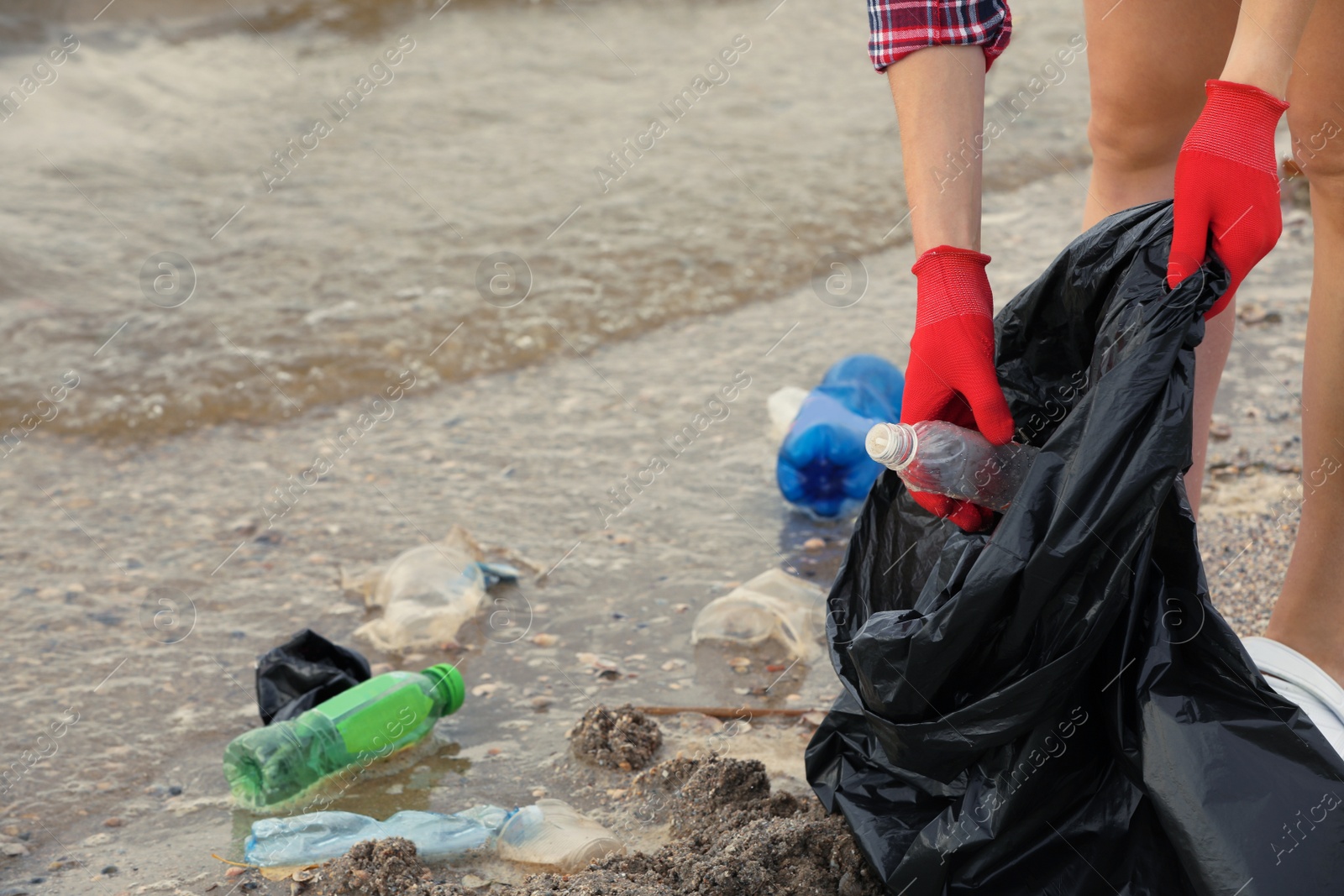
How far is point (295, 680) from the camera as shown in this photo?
6.66 ft

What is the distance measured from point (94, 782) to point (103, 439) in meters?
1.72

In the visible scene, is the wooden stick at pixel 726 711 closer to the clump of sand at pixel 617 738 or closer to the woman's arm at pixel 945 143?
the clump of sand at pixel 617 738

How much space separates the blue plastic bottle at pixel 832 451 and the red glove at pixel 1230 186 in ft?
4.42

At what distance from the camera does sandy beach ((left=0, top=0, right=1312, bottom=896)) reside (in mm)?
2088

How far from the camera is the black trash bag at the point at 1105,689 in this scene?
4.23 feet

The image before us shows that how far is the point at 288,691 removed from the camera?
80.0 inches

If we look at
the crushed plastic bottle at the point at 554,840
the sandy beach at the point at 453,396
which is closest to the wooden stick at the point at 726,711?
the sandy beach at the point at 453,396

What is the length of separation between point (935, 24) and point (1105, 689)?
92cm

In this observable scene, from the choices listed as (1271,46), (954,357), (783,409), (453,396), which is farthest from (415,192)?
Answer: (1271,46)

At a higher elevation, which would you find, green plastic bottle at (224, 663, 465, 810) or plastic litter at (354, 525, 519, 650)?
green plastic bottle at (224, 663, 465, 810)

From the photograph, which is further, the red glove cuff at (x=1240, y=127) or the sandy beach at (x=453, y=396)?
the sandy beach at (x=453, y=396)

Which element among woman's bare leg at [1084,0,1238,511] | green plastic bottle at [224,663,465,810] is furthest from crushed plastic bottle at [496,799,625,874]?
woman's bare leg at [1084,0,1238,511]

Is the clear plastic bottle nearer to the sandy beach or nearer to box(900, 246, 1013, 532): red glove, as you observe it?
box(900, 246, 1013, 532): red glove

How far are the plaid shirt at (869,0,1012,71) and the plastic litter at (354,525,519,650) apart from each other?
144 centimetres
